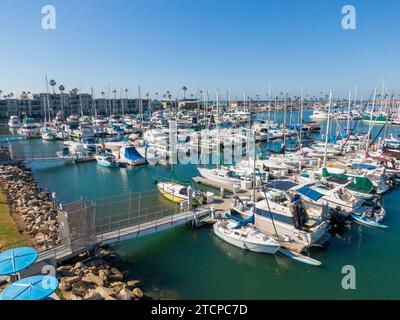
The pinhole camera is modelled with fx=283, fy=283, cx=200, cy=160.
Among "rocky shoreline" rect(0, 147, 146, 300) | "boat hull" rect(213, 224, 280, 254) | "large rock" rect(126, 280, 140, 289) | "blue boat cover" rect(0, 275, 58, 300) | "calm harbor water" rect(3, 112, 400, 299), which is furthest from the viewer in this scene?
"boat hull" rect(213, 224, 280, 254)

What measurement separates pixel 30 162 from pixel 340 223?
49477 mm

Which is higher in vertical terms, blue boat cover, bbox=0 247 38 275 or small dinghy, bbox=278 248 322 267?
blue boat cover, bbox=0 247 38 275

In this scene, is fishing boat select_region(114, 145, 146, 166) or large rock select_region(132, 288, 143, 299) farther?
fishing boat select_region(114, 145, 146, 166)

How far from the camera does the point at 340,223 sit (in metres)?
25.0

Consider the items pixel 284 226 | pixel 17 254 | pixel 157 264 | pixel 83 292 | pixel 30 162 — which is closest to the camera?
pixel 17 254

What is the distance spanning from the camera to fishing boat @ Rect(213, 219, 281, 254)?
67.2 ft

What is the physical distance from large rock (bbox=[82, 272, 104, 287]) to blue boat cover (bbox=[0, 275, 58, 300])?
13.1 ft

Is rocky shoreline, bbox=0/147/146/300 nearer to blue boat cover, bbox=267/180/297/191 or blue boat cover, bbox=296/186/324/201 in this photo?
blue boat cover, bbox=296/186/324/201

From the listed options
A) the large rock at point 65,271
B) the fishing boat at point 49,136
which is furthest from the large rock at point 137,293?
the fishing boat at point 49,136

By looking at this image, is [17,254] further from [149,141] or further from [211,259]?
[149,141]

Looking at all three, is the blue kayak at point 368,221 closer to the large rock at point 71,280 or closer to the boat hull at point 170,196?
the boat hull at point 170,196

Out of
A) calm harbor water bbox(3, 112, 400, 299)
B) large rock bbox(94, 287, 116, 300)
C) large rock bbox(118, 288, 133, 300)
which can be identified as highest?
large rock bbox(94, 287, 116, 300)

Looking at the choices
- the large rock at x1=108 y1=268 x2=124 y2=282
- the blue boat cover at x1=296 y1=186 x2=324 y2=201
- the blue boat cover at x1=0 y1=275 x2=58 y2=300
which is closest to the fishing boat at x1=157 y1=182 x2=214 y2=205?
the blue boat cover at x1=296 y1=186 x2=324 y2=201
